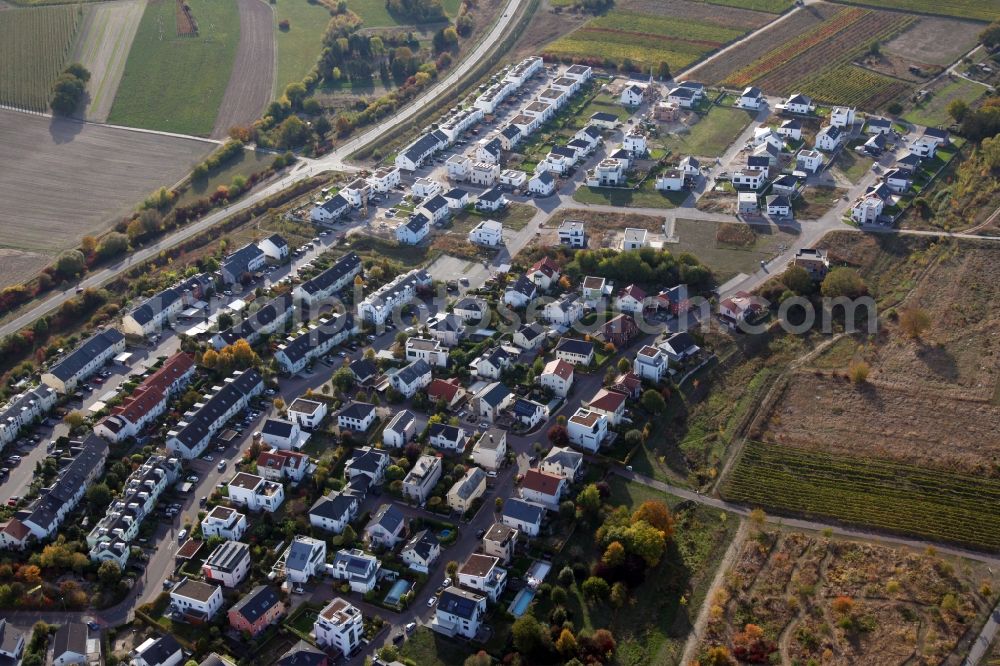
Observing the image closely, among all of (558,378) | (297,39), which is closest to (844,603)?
(558,378)

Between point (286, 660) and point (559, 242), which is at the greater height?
point (559, 242)

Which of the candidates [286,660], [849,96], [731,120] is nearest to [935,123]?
[849,96]

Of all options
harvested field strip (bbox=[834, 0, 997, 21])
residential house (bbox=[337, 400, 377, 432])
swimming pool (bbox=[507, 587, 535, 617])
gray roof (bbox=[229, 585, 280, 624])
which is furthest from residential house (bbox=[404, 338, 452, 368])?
harvested field strip (bbox=[834, 0, 997, 21])

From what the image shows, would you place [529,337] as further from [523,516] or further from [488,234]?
[523,516]

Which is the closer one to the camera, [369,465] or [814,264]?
[369,465]

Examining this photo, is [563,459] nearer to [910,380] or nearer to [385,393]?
[385,393]

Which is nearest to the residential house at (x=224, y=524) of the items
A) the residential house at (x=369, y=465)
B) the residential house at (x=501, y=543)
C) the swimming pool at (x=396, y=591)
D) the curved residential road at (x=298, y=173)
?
the residential house at (x=369, y=465)
